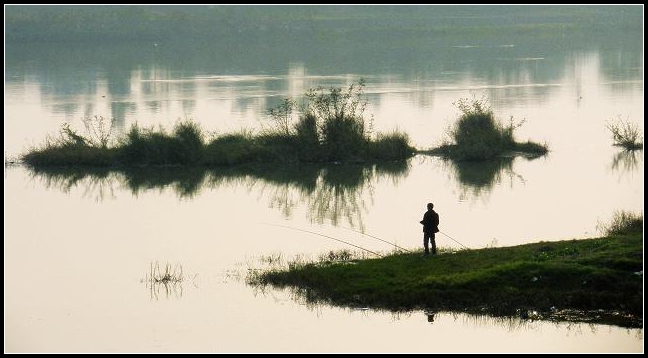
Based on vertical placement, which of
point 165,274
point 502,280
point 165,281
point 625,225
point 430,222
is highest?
point 430,222

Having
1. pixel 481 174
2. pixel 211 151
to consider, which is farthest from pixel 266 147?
pixel 481 174

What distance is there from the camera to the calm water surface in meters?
22.0

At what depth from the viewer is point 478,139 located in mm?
43125

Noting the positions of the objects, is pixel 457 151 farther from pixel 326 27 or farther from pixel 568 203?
pixel 326 27

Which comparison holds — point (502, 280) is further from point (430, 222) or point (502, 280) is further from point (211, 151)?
point (211, 151)

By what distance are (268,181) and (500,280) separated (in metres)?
18.6

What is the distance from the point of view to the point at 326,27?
437ft

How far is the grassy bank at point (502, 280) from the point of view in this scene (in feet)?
71.4

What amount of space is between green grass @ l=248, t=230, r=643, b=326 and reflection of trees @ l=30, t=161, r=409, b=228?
1131cm

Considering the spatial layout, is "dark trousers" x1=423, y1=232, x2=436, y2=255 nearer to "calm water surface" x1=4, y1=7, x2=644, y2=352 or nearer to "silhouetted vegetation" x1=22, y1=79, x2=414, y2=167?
"calm water surface" x1=4, y1=7, x2=644, y2=352

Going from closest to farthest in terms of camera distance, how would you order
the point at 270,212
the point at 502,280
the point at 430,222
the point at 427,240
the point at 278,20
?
the point at 502,280 → the point at 430,222 → the point at 427,240 → the point at 270,212 → the point at 278,20

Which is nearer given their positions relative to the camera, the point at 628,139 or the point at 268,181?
the point at 268,181

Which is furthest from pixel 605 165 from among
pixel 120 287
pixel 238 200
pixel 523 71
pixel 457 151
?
pixel 523 71

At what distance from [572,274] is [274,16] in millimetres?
111376
